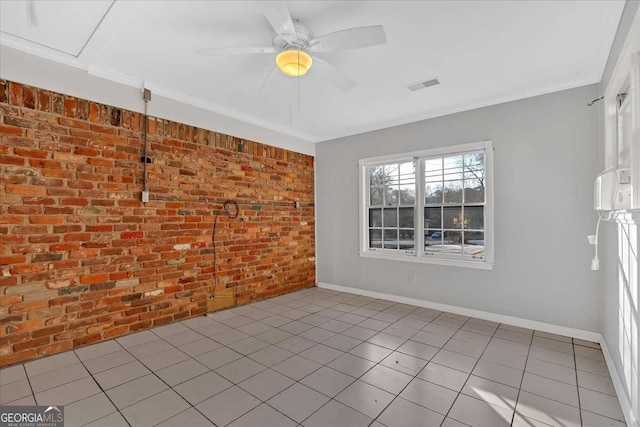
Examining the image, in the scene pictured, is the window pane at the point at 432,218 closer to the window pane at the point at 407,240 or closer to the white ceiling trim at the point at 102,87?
the window pane at the point at 407,240

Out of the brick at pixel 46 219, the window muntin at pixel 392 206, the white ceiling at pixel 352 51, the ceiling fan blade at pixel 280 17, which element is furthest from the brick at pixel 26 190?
the window muntin at pixel 392 206

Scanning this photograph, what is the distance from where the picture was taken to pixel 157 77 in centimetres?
311

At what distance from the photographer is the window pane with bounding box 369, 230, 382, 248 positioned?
190 inches

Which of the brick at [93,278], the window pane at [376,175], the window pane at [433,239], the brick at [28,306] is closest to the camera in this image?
the brick at [28,306]

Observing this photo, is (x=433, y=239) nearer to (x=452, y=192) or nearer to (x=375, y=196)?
(x=452, y=192)

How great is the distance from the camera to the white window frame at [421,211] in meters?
3.64

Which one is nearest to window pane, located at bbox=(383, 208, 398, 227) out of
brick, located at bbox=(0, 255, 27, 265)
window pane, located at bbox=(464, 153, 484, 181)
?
window pane, located at bbox=(464, 153, 484, 181)

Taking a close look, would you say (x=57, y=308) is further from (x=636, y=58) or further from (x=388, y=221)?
(x=636, y=58)

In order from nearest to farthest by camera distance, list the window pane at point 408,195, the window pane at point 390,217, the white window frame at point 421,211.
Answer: the white window frame at point 421,211 < the window pane at point 408,195 < the window pane at point 390,217

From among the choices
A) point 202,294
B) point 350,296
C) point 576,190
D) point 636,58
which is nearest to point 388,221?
point 350,296

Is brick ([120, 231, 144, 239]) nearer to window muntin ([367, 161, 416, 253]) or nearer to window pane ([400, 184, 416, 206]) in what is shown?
window muntin ([367, 161, 416, 253])

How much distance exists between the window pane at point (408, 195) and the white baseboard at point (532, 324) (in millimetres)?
1419

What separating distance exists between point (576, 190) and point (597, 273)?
2.85 ft

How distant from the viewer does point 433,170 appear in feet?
13.7
